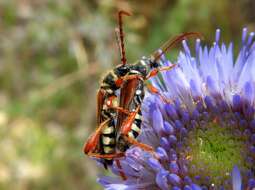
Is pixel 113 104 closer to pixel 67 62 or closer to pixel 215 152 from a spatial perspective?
pixel 215 152

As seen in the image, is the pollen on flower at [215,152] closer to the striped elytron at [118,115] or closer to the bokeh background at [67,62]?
the striped elytron at [118,115]

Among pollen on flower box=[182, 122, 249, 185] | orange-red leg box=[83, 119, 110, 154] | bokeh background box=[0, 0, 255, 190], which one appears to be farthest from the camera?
bokeh background box=[0, 0, 255, 190]

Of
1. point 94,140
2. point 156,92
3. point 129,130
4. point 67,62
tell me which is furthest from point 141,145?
point 67,62

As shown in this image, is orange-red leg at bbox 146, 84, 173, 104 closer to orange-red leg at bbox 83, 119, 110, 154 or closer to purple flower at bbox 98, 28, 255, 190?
purple flower at bbox 98, 28, 255, 190

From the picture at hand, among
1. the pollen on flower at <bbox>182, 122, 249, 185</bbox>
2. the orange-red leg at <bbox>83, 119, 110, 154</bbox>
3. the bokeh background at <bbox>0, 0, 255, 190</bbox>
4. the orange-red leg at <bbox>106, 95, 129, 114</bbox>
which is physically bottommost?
the pollen on flower at <bbox>182, 122, 249, 185</bbox>

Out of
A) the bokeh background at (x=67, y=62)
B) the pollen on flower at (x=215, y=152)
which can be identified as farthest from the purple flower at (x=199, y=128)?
the bokeh background at (x=67, y=62)

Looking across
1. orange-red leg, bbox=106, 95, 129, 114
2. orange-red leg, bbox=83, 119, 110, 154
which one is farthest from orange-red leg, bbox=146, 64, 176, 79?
orange-red leg, bbox=83, 119, 110, 154
